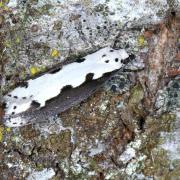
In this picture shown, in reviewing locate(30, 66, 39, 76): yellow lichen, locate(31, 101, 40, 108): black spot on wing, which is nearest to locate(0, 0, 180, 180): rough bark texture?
locate(30, 66, 39, 76): yellow lichen

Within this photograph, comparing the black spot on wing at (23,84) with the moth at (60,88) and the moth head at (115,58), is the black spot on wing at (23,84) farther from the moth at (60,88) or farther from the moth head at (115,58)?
the moth head at (115,58)

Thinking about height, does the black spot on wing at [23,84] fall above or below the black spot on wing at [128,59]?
below

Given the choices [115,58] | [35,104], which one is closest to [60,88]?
[35,104]

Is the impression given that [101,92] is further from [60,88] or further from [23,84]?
[23,84]

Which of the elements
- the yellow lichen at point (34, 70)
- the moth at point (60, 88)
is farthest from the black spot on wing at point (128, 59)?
the yellow lichen at point (34, 70)

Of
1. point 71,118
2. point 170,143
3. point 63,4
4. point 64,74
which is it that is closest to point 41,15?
point 63,4

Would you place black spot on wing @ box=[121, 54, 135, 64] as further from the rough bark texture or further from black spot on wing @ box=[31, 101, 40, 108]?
black spot on wing @ box=[31, 101, 40, 108]

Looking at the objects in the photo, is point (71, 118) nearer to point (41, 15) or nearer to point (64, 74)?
point (64, 74)

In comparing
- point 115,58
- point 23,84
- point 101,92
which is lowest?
point 101,92
